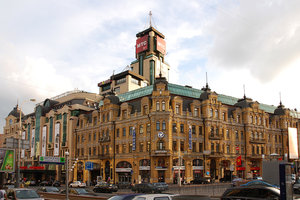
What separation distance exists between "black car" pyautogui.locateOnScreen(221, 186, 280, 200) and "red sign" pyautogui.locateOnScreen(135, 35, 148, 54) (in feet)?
315

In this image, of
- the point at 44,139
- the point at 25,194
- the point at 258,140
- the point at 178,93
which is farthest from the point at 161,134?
the point at 44,139

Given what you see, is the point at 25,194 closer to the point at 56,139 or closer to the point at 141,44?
the point at 56,139

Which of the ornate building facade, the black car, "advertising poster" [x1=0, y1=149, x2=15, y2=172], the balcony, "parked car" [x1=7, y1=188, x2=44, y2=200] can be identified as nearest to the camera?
the black car

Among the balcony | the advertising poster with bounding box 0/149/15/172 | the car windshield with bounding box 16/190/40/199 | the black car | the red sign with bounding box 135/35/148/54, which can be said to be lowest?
the car windshield with bounding box 16/190/40/199

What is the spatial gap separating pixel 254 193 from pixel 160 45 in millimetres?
101284

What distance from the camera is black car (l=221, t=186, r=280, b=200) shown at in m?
18.0

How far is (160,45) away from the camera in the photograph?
117m

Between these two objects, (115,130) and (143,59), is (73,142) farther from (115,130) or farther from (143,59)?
(143,59)

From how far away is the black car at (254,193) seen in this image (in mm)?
18006

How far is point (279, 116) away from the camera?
285 ft

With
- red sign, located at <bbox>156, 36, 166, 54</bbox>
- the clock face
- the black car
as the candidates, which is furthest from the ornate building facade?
the black car

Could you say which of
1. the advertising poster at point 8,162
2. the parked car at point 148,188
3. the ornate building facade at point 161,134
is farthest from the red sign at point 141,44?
the advertising poster at point 8,162

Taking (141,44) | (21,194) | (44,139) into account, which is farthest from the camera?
(141,44)

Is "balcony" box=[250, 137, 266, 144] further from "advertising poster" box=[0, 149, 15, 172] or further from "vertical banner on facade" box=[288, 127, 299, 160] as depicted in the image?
"advertising poster" box=[0, 149, 15, 172]
